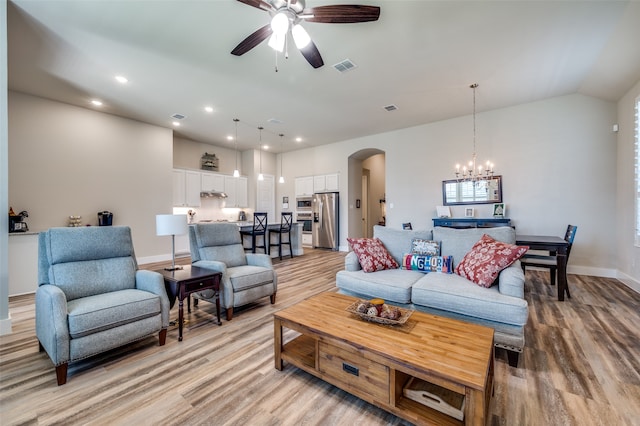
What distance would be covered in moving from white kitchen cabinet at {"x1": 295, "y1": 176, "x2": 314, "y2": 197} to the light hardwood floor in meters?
5.88

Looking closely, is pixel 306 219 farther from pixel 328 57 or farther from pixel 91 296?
pixel 91 296

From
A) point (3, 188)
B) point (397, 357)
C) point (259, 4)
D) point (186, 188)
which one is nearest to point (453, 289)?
point (397, 357)

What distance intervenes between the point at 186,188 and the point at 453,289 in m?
6.69

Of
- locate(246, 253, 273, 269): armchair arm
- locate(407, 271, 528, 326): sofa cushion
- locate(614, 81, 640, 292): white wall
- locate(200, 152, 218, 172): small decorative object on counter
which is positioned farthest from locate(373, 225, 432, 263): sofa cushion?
locate(200, 152, 218, 172): small decorative object on counter

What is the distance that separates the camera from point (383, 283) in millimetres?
2594

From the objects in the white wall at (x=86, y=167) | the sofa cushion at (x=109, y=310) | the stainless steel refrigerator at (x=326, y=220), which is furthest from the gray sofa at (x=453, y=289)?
→ the white wall at (x=86, y=167)

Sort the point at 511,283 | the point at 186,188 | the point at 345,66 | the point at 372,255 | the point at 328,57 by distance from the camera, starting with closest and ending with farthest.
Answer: the point at 511,283
the point at 372,255
the point at 328,57
the point at 345,66
the point at 186,188

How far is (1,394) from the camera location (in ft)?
5.59

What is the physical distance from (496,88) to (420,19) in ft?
8.00

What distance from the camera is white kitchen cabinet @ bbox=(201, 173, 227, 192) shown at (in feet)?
24.0

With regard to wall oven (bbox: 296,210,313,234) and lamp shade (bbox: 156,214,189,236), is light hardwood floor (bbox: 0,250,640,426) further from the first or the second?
wall oven (bbox: 296,210,313,234)

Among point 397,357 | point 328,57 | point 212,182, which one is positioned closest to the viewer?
point 397,357

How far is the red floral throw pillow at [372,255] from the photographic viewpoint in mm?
2947

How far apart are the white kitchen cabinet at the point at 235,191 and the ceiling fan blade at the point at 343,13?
6257mm
